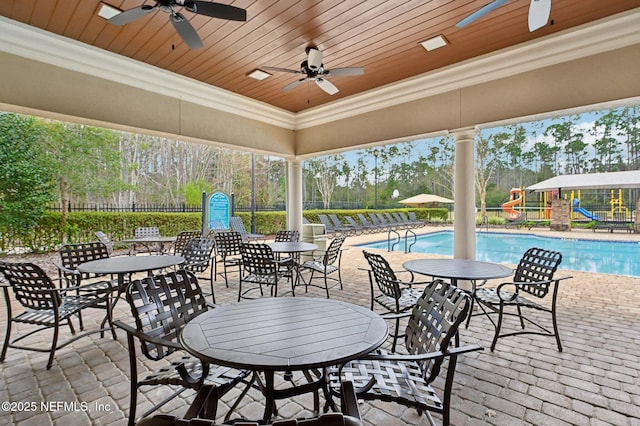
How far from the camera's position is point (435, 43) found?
3.77 metres

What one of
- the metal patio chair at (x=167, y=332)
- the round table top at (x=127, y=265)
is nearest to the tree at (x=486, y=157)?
the round table top at (x=127, y=265)

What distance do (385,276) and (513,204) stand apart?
744 inches

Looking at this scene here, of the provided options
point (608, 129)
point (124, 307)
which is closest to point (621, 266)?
point (124, 307)

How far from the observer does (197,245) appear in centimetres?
476

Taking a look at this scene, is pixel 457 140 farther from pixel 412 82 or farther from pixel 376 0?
pixel 376 0

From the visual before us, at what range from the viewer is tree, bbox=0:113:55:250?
6.40 metres

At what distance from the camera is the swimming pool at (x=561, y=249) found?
7.98 meters

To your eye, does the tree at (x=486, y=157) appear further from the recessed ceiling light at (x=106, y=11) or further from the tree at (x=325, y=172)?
the recessed ceiling light at (x=106, y=11)

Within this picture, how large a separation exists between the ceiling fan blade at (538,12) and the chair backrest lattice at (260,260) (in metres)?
3.56

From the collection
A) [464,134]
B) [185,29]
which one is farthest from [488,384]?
[185,29]

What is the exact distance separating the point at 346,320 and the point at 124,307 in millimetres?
3898

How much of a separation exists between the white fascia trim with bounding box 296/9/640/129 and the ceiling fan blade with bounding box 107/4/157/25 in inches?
144

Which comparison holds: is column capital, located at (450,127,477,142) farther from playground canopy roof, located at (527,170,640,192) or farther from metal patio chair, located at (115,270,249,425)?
playground canopy roof, located at (527,170,640,192)

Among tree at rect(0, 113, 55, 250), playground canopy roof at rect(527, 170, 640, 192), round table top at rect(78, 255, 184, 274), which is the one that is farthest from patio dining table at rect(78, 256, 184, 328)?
playground canopy roof at rect(527, 170, 640, 192)
